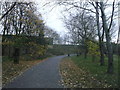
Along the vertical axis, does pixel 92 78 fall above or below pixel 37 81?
below

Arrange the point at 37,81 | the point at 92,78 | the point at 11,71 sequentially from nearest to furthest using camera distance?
the point at 37,81
the point at 92,78
the point at 11,71

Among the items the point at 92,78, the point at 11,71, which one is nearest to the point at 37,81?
the point at 92,78

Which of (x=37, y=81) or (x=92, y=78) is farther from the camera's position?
(x=92, y=78)

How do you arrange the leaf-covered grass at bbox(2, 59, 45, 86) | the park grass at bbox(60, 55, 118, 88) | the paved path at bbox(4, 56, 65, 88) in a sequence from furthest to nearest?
the leaf-covered grass at bbox(2, 59, 45, 86), the park grass at bbox(60, 55, 118, 88), the paved path at bbox(4, 56, 65, 88)

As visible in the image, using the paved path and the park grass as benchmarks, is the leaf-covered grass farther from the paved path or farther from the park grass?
the park grass

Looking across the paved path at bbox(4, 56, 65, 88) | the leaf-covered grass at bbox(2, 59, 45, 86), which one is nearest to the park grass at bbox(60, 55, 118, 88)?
the paved path at bbox(4, 56, 65, 88)

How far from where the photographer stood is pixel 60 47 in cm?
7050

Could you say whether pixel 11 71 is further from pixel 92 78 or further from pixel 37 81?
pixel 92 78

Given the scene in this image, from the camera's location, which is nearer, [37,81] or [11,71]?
[37,81]

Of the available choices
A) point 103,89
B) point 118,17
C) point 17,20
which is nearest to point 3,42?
point 17,20

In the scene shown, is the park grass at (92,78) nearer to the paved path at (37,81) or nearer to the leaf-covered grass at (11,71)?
the paved path at (37,81)

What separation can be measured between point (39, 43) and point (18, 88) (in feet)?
76.0

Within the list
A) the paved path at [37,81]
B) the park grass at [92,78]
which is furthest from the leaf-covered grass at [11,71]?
the park grass at [92,78]

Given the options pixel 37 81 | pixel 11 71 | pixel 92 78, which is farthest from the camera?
pixel 11 71
